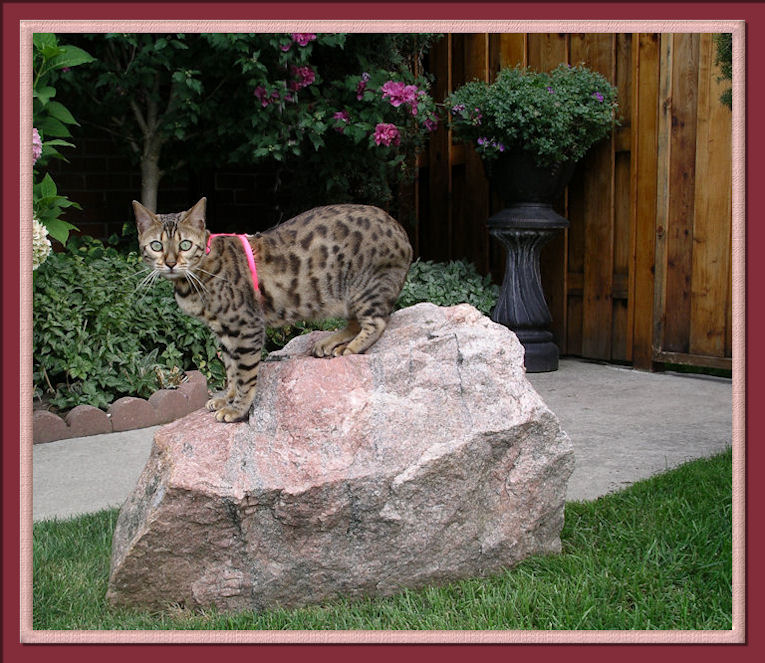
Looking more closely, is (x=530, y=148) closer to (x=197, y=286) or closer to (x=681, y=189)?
(x=681, y=189)

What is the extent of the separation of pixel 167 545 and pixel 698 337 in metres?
5.12

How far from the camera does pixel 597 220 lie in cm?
758

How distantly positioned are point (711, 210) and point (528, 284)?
5.26 ft

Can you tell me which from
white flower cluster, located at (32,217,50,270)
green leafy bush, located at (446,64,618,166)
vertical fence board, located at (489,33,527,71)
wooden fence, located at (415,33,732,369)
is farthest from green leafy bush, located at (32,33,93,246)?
wooden fence, located at (415,33,732,369)

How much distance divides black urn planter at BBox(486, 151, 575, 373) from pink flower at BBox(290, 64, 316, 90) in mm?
1757

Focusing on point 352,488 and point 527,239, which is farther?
point 527,239

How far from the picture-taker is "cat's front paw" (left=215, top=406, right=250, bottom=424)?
11.5 ft

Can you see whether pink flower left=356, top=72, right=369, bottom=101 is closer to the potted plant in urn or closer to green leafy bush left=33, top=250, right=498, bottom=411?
the potted plant in urn

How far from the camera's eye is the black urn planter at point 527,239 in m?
7.16

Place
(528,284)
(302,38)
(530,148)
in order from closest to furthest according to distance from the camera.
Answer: (302,38) → (530,148) → (528,284)

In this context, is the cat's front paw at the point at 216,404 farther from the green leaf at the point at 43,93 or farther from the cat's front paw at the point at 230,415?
the green leaf at the point at 43,93

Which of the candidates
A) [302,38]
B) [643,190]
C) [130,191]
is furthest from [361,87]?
[130,191]

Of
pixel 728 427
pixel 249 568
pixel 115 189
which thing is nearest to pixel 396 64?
pixel 115 189

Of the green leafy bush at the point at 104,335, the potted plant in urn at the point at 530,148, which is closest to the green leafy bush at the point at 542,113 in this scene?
the potted plant in urn at the point at 530,148
